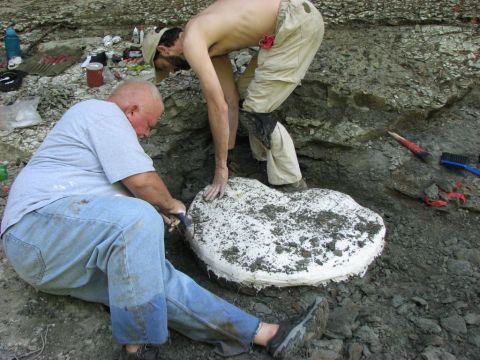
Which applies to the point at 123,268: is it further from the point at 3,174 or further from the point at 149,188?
the point at 3,174

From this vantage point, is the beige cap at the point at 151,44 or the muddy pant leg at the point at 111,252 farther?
the beige cap at the point at 151,44

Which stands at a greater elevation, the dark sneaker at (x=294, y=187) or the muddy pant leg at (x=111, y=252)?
the muddy pant leg at (x=111, y=252)

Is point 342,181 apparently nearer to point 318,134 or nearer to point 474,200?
point 318,134

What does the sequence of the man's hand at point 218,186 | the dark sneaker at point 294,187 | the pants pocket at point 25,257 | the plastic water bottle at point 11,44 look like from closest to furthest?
the pants pocket at point 25,257 < the man's hand at point 218,186 < the dark sneaker at point 294,187 < the plastic water bottle at point 11,44

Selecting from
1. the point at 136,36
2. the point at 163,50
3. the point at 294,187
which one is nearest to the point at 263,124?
the point at 294,187

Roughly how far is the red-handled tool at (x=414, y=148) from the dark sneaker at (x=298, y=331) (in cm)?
160

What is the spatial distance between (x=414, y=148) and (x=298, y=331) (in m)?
1.84

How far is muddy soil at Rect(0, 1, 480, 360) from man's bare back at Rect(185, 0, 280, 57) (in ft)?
3.11

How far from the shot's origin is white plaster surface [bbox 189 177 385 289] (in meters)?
2.55

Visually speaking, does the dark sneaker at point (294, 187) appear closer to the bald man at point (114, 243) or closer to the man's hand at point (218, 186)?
the man's hand at point (218, 186)

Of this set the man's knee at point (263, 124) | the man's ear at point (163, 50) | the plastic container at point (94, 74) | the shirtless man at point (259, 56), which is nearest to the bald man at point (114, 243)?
the shirtless man at point (259, 56)

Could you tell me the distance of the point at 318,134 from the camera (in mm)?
3584

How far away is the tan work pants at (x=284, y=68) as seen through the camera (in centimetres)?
306

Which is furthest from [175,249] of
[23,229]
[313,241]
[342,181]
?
[342,181]
